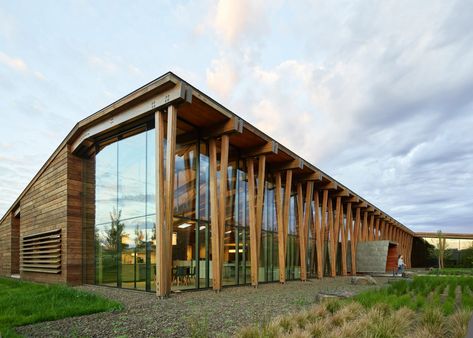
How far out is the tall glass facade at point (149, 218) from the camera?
12359 mm

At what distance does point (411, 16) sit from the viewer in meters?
10.4

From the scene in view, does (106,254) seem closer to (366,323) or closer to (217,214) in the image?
(217,214)

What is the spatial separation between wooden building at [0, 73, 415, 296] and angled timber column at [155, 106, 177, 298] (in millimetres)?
30

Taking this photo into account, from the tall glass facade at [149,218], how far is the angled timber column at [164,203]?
1.13 meters

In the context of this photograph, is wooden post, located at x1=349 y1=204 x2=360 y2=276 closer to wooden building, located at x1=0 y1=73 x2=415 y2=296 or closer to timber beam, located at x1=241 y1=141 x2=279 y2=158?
wooden building, located at x1=0 y1=73 x2=415 y2=296

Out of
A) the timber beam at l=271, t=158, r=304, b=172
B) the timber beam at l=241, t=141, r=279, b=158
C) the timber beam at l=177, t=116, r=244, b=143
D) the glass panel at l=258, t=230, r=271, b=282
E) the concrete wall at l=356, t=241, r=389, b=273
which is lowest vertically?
the concrete wall at l=356, t=241, r=389, b=273

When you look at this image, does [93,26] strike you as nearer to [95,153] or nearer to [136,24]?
[136,24]

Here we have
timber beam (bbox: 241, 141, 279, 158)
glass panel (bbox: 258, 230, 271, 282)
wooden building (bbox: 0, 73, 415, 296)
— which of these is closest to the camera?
wooden building (bbox: 0, 73, 415, 296)

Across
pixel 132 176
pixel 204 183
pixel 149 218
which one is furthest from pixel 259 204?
pixel 132 176

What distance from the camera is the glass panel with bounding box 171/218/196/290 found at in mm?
12156

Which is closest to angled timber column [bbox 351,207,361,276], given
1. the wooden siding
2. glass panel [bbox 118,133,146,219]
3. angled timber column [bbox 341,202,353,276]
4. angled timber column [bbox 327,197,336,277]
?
angled timber column [bbox 341,202,353,276]

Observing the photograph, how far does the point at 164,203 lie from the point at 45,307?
160 inches

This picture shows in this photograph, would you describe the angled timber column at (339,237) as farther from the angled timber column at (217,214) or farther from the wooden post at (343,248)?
the angled timber column at (217,214)

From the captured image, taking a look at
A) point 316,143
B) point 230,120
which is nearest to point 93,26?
point 230,120
